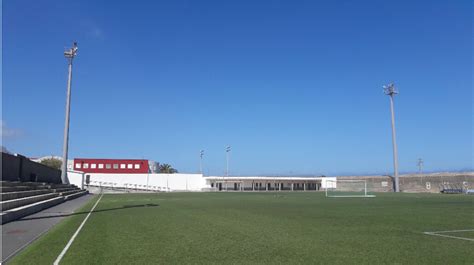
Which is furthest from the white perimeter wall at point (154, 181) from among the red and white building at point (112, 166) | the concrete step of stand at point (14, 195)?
the concrete step of stand at point (14, 195)

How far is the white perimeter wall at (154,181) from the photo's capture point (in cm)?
9216

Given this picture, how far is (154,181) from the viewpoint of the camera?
97.1 meters

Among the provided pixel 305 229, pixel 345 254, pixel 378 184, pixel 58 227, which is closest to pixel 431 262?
pixel 345 254

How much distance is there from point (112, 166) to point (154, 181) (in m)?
19.8

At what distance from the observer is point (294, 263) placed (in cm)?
905

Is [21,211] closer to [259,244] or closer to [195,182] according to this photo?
[259,244]

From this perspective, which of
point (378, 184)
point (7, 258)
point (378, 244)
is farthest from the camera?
point (378, 184)

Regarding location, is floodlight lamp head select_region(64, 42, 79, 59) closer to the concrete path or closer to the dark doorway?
the dark doorway

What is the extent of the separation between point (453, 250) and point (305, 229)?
5532 millimetres

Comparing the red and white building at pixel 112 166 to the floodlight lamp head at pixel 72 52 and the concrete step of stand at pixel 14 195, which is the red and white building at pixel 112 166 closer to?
the floodlight lamp head at pixel 72 52

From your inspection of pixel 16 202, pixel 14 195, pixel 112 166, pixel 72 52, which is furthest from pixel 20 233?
pixel 112 166

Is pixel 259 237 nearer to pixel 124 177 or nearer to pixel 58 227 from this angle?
pixel 58 227

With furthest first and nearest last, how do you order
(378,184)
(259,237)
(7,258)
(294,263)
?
(378,184)
(259,237)
(7,258)
(294,263)

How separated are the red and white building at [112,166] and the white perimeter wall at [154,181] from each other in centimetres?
1495
